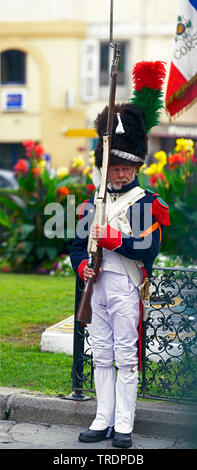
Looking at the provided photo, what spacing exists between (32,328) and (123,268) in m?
2.44

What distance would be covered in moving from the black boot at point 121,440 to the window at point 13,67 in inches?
834

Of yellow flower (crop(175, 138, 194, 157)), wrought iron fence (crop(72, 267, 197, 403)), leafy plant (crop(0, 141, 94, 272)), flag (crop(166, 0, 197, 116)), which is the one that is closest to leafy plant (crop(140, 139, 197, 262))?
yellow flower (crop(175, 138, 194, 157))

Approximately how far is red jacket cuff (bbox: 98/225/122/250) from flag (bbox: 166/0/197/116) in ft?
8.11

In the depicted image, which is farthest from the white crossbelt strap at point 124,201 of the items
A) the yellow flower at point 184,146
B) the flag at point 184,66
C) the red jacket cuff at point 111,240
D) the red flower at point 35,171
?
the red flower at point 35,171

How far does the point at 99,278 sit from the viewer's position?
12.4 ft

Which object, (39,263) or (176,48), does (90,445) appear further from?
(39,263)

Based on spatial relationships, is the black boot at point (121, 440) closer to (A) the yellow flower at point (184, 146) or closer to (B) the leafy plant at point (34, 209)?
(A) the yellow flower at point (184, 146)

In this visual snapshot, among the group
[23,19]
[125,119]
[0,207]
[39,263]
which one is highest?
[23,19]

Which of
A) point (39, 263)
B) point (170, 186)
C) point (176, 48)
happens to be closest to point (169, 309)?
point (176, 48)

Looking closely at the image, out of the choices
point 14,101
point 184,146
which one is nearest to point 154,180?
point 184,146

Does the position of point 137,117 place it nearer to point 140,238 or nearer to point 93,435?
point 140,238

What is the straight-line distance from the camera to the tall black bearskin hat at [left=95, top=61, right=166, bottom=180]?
3715mm

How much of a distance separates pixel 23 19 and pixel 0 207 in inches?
570

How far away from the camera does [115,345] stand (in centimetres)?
377
